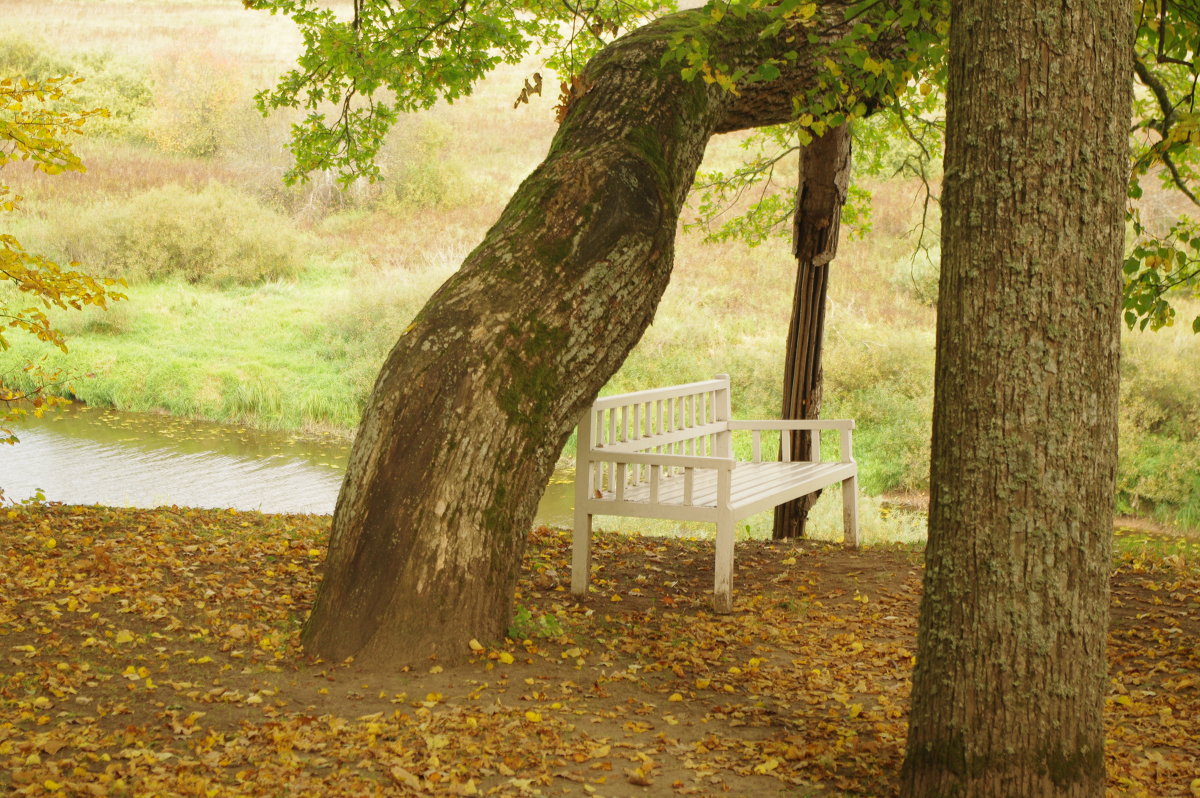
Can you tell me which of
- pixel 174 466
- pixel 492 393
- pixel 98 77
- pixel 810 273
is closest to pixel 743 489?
pixel 492 393

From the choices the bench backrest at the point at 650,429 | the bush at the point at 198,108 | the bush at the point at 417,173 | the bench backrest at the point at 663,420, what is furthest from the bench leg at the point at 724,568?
the bush at the point at 198,108

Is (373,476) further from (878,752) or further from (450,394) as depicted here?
(878,752)

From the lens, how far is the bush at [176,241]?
20.5 m

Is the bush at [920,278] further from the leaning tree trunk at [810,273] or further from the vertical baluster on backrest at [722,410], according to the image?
the vertical baluster on backrest at [722,410]

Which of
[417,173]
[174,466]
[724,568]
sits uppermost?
[417,173]

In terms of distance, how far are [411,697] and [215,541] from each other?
228cm

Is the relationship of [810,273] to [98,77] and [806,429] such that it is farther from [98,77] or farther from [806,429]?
[98,77]

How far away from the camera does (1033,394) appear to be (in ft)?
8.26

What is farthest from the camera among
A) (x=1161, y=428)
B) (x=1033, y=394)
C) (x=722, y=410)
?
(x=1161, y=428)

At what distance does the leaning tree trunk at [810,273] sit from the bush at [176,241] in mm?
15977

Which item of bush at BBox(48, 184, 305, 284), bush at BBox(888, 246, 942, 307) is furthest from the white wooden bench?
bush at BBox(48, 184, 305, 284)

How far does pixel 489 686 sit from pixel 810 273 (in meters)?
4.97

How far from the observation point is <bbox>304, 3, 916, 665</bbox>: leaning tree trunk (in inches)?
150

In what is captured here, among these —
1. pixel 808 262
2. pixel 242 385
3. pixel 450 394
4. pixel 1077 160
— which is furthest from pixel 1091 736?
pixel 242 385
